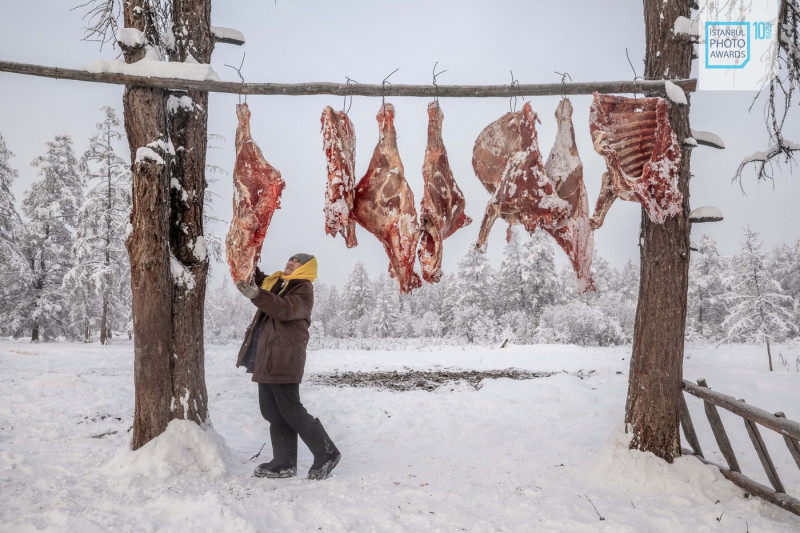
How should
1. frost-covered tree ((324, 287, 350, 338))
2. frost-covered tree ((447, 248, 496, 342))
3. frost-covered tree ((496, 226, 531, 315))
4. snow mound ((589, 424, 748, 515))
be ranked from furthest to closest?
frost-covered tree ((324, 287, 350, 338))
frost-covered tree ((447, 248, 496, 342))
frost-covered tree ((496, 226, 531, 315))
snow mound ((589, 424, 748, 515))

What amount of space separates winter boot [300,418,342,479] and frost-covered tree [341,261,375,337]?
152ft

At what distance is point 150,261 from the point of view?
416cm

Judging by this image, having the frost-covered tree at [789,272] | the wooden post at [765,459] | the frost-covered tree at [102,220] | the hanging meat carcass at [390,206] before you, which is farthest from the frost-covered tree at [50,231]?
the frost-covered tree at [789,272]

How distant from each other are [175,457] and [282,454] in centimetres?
94

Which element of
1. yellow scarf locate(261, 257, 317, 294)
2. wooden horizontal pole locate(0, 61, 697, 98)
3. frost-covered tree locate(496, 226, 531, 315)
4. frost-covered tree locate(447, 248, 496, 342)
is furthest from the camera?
frost-covered tree locate(447, 248, 496, 342)

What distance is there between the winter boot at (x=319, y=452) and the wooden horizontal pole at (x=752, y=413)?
3603 millimetres

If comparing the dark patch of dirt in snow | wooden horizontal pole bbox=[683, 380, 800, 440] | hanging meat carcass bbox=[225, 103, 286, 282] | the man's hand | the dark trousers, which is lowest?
the dark patch of dirt in snow

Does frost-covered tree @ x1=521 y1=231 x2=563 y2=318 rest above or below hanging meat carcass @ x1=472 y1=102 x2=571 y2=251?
below

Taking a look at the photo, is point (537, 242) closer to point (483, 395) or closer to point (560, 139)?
point (483, 395)

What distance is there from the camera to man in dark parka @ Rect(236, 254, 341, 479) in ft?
14.1

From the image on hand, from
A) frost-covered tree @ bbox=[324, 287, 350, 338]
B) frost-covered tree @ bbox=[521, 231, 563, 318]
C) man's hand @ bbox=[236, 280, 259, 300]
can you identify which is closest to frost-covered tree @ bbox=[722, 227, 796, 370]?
frost-covered tree @ bbox=[521, 231, 563, 318]

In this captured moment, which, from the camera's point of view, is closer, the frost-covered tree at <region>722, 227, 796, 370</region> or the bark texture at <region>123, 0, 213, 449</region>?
the bark texture at <region>123, 0, 213, 449</region>

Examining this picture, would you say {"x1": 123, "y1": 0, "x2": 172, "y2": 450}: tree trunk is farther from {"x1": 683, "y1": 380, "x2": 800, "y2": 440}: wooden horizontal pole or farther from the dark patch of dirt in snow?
the dark patch of dirt in snow

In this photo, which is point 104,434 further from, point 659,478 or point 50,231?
point 50,231
